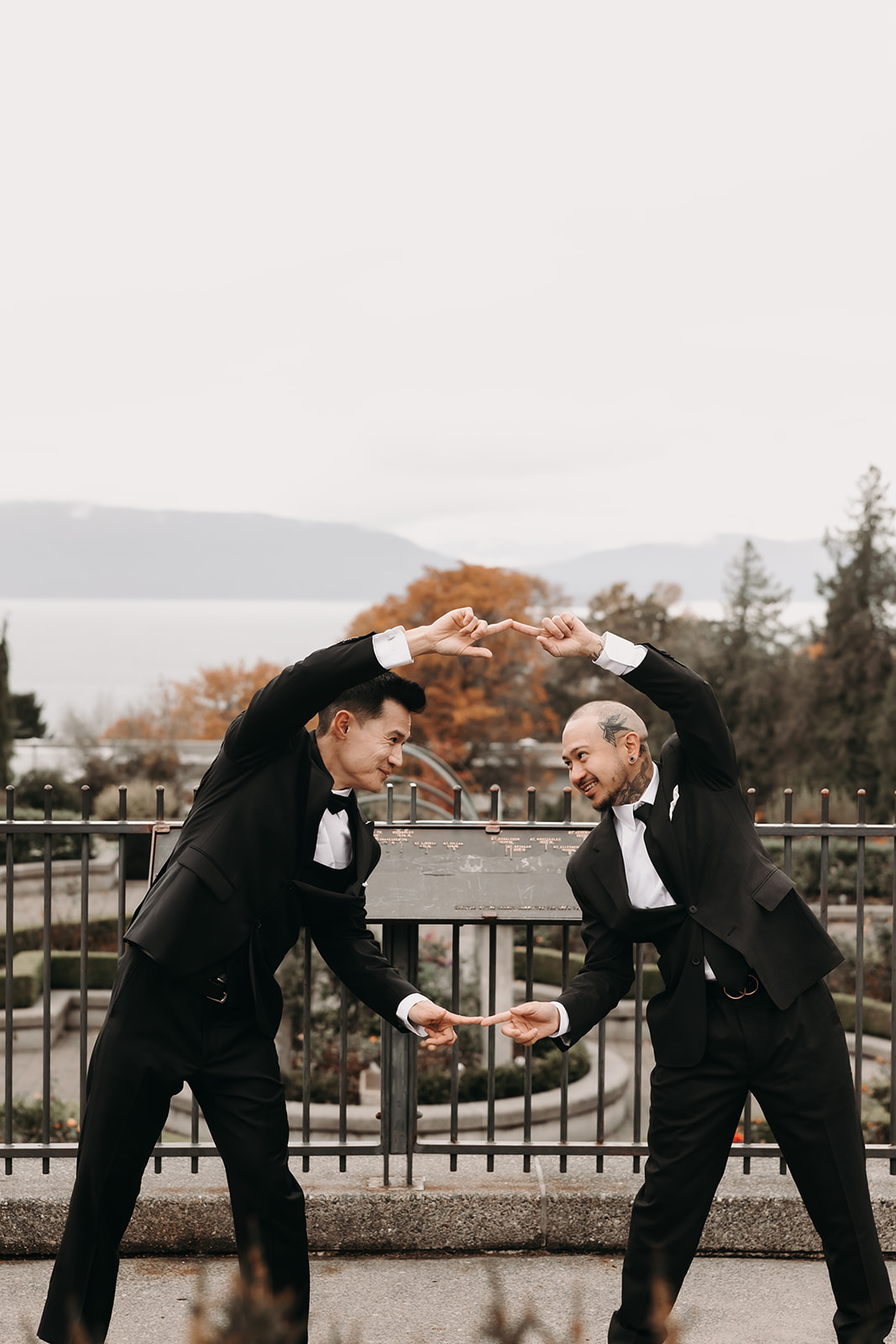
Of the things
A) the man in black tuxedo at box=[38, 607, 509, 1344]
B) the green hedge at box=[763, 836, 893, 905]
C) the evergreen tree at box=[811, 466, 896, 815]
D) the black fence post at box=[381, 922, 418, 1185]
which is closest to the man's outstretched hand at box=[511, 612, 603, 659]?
the man in black tuxedo at box=[38, 607, 509, 1344]

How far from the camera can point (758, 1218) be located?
421 cm

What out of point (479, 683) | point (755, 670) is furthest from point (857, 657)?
point (479, 683)

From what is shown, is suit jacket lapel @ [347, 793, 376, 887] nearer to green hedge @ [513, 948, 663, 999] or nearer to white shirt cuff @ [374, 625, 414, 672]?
white shirt cuff @ [374, 625, 414, 672]

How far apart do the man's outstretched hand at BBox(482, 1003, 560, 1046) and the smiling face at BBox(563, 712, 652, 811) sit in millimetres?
525

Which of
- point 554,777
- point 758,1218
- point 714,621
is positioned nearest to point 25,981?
point 758,1218

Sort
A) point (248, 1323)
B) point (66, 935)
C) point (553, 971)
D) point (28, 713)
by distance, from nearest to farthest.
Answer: point (248, 1323) → point (553, 971) → point (66, 935) → point (28, 713)

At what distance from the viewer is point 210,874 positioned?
3.03 metres

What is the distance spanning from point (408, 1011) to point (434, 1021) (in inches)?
4.0

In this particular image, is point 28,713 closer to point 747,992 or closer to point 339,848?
point 339,848

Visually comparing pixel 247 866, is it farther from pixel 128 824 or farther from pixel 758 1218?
pixel 758 1218

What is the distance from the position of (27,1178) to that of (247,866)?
199 cm

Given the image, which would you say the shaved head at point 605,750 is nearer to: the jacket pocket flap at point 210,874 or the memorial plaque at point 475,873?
the jacket pocket flap at point 210,874

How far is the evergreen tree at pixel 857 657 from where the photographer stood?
3061 cm

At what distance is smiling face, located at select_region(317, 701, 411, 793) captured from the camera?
3.13 m
